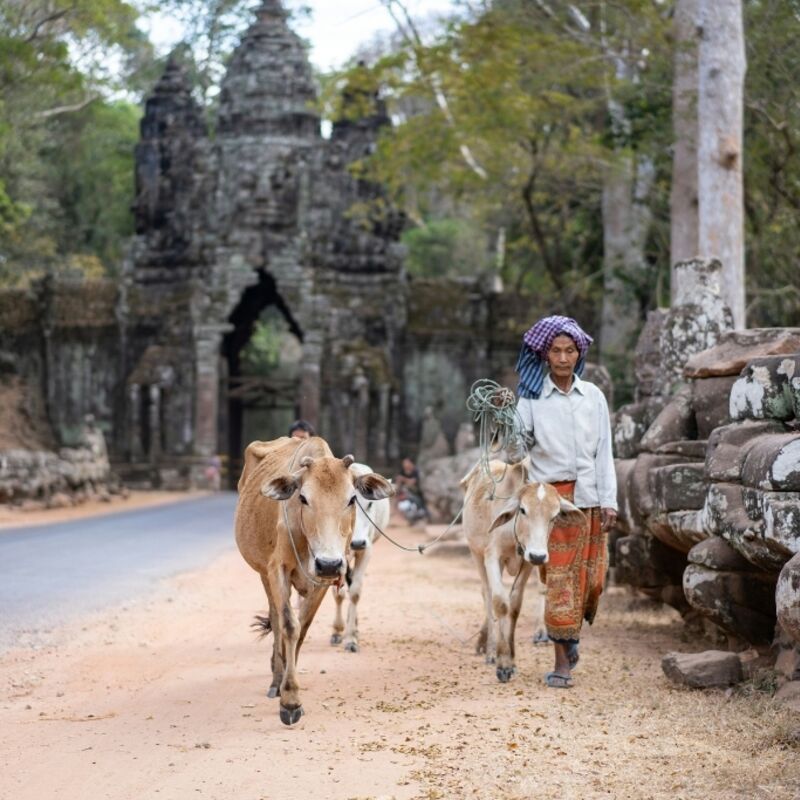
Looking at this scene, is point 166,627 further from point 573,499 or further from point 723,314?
point 723,314

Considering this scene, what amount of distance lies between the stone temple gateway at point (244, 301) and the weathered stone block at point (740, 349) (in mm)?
25349

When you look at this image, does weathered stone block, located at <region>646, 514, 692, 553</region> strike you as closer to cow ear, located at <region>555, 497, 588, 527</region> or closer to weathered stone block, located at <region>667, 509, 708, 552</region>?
weathered stone block, located at <region>667, 509, 708, 552</region>

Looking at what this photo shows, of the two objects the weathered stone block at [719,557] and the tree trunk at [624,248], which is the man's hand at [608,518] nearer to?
the weathered stone block at [719,557]

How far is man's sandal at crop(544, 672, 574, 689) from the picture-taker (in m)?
7.41

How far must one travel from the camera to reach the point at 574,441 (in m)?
7.82

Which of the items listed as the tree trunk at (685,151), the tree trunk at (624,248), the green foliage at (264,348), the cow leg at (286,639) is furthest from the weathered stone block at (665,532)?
the green foliage at (264,348)

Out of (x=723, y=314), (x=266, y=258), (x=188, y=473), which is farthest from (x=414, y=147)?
(x=723, y=314)

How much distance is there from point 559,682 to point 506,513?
1.18 m

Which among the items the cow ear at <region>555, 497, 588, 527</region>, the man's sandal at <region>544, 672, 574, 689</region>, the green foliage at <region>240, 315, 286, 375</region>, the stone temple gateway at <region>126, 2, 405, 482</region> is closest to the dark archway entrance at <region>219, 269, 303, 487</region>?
the stone temple gateway at <region>126, 2, 405, 482</region>

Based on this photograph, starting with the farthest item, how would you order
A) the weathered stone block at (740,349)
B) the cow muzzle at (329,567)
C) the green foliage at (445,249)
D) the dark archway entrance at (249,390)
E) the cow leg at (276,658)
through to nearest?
the green foliage at (445,249), the dark archway entrance at (249,390), the weathered stone block at (740,349), the cow leg at (276,658), the cow muzzle at (329,567)

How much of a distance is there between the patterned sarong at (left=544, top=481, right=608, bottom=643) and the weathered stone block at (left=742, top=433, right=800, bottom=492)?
1.14m

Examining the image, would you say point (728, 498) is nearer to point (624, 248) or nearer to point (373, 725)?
point (373, 725)

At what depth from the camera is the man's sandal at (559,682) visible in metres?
7.41

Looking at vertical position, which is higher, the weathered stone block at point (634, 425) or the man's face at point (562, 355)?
the man's face at point (562, 355)
